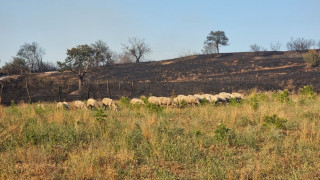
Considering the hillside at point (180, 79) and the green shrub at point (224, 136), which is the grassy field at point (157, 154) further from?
the hillside at point (180, 79)

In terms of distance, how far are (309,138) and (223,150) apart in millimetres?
2476

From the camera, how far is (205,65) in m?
47.4

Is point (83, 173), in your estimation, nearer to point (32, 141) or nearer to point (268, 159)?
point (32, 141)

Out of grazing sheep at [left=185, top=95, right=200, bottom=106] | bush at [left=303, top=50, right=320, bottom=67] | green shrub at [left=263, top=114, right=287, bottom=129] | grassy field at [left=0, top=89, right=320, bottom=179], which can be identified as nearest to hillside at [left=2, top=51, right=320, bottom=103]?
bush at [left=303, top=50, right=320, bottom=67]

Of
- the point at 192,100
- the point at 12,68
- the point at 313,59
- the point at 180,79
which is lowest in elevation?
the point at 192,100

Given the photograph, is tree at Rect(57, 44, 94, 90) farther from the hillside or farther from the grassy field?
the grassy field

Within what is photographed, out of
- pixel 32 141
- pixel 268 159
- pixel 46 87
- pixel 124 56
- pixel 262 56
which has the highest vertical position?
pixel 124 56

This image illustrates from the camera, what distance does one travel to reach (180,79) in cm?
3681

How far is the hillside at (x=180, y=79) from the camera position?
25.2 m

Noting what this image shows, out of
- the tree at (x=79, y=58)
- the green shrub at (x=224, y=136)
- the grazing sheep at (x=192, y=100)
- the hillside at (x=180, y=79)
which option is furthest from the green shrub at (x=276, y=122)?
the tree at (x=79, y=58)

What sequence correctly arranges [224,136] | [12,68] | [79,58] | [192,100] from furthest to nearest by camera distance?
[12,68] < [79,58] < [192,100] < [224,136]

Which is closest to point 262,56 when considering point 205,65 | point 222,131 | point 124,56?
point 205,65

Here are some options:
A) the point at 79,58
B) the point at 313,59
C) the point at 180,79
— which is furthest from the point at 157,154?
the point at 313,59

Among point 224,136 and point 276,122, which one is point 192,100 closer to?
point 276,122
